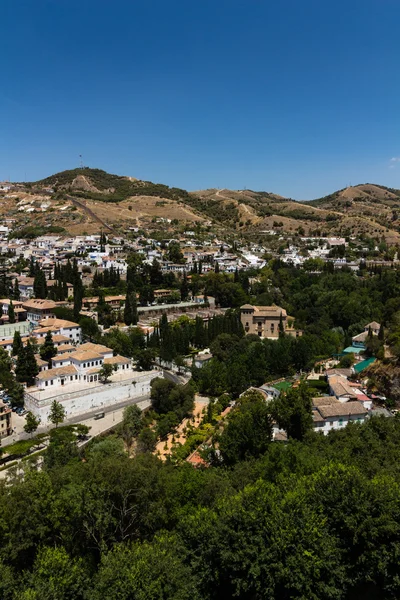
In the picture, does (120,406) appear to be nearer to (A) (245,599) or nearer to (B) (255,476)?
(B) (255,476)

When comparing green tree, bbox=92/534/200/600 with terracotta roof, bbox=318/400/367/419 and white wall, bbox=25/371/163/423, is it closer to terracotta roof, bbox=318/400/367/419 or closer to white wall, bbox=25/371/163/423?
terracotta roof, bbox=318/400/367/419

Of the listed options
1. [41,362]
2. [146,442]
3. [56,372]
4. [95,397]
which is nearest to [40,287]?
[41,362]

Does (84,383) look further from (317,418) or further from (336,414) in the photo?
(336,414)

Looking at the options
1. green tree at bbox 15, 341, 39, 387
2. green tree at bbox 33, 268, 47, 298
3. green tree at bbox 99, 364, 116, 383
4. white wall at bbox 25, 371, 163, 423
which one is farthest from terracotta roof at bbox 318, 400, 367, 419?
green tree at bbox 33, 268, 47, 298

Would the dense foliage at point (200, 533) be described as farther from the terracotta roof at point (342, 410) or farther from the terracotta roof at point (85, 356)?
the terracotta roof at point (85, 356)

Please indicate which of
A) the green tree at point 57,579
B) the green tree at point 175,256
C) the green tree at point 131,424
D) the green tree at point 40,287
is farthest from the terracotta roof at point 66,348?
the green tree at point 175,256

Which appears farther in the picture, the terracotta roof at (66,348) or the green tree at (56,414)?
the terracotta roof at (66,348)
